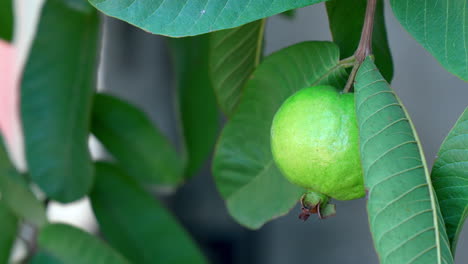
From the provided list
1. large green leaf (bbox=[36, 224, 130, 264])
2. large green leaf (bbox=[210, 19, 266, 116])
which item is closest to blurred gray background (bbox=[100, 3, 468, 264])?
large green leaf (bbox=[36, 224, 130, 264])

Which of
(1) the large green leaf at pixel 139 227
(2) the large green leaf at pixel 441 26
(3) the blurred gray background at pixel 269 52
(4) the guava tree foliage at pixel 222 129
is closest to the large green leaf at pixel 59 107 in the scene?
(4) the guava tree foliage at pixel 222 129

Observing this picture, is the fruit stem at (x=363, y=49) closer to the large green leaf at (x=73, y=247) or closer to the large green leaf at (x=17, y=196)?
the large green leaf at (x=73, y=247)

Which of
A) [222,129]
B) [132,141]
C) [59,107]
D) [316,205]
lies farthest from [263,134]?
[132,141]

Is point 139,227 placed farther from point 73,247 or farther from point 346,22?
point 346,22

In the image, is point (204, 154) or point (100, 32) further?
point (204, 154)

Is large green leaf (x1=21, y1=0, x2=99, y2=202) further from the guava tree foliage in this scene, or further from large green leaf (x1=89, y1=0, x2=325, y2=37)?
large green leaf (x1=89, y1=0, x2=325, y2=37)

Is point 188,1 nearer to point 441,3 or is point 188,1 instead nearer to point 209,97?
point 441,3

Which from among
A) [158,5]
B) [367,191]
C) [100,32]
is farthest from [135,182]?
[367,191]
